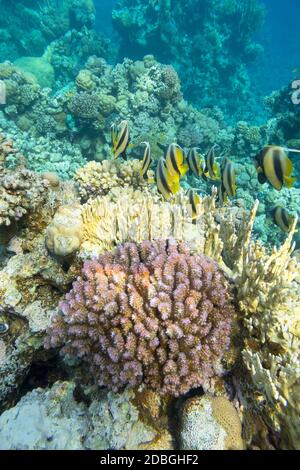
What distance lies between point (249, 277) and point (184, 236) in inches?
32.1

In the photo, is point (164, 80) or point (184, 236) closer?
point (184, 236)

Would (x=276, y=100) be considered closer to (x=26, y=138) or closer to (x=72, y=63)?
(x=26, y=138)

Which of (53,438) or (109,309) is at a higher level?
(109,309)

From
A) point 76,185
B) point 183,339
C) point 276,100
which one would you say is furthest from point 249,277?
point 276,100

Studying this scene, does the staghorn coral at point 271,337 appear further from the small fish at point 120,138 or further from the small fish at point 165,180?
the small fish at point 120,138

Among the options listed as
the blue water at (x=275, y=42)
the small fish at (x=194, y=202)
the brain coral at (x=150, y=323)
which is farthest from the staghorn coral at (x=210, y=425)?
the blue water at (x=275, y=42)

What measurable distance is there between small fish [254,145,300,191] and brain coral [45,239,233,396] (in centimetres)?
138

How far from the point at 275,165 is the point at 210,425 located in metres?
2.47

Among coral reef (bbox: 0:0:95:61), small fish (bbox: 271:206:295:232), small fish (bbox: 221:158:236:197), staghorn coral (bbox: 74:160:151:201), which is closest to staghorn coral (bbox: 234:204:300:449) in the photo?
small fish (bbox: 221:158:236:197)

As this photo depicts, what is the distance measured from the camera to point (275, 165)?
3268mm

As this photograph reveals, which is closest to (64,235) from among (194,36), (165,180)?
(165,180)

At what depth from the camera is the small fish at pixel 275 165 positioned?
10.5 ft

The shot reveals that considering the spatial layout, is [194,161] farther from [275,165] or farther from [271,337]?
[271,337]

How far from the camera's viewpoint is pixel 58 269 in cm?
329
